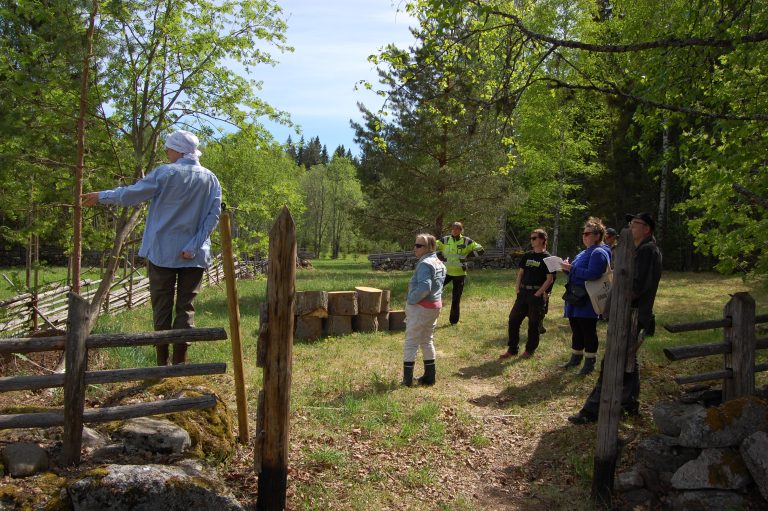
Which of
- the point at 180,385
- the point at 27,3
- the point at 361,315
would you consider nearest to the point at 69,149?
the point at 27,3

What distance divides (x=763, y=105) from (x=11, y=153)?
336 inches

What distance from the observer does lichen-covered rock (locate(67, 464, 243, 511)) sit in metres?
3.25

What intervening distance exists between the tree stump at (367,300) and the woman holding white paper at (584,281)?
367 centimetres

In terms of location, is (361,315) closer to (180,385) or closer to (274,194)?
(274,194)

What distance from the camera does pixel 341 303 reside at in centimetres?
987

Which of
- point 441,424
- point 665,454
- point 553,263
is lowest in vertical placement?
point 441,424

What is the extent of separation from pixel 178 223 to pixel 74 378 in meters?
1.55

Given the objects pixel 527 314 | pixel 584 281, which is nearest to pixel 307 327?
pixel 527 314

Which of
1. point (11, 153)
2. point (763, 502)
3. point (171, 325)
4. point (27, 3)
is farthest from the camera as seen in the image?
point (11, 153)

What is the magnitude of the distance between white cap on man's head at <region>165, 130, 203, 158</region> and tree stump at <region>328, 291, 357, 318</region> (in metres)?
5.25

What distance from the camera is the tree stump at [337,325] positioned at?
9898 mm

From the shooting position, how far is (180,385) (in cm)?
506

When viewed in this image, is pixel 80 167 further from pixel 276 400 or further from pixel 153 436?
pixel 276 400

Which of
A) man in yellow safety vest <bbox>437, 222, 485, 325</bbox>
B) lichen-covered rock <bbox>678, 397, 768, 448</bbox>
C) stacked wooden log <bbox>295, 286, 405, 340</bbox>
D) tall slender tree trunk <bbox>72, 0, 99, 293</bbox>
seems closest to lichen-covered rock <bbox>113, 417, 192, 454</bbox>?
tall slender tree trunk <bbox>72, 0, 99, 293</bbox>
